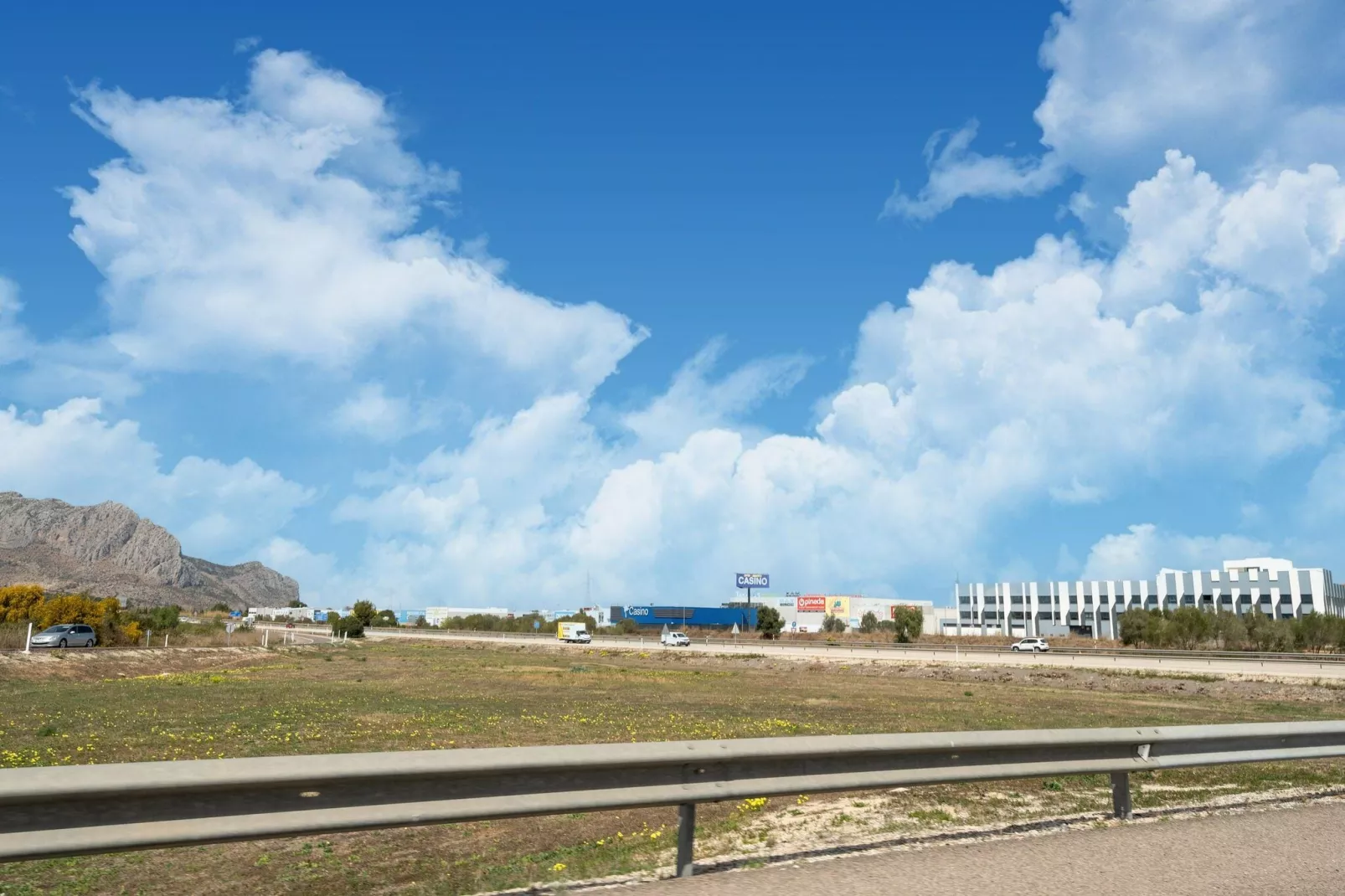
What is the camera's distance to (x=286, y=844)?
9.34 m

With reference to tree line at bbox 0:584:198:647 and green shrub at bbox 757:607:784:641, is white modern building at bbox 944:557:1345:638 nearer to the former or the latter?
green shrub at bbox 757:607:784:641

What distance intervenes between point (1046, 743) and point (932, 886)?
243cm

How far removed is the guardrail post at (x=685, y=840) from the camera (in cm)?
661

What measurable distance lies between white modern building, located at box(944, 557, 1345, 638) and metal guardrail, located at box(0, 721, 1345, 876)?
111 metres

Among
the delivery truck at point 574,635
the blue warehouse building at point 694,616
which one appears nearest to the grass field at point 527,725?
the delivery truck at point 574,635

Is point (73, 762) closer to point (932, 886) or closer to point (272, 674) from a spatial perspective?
point (932, 886)

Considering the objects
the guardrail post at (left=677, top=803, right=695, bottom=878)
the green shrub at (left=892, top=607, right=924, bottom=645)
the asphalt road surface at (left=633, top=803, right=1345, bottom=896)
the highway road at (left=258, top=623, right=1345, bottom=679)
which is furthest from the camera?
the green shrub at (left=892, top=607, right=924, bottom=645)

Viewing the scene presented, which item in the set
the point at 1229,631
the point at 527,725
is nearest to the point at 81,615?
the point at 527,725

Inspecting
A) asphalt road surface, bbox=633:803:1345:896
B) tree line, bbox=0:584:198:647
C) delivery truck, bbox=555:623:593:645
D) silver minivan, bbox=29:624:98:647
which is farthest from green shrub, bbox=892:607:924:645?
asphalt road surface, bbox=633:803:1345:896

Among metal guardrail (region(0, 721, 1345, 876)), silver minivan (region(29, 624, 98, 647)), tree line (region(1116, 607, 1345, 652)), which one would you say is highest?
metal guardrail (region(0, 721, 1345, 876))

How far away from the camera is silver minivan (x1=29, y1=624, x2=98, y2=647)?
57719mm

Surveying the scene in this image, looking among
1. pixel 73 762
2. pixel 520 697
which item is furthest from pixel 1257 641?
pixel 73 762

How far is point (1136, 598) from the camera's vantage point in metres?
→ 142

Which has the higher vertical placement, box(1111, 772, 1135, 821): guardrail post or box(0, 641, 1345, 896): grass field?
box(1111, 772, 1135, 821): guardrail post
